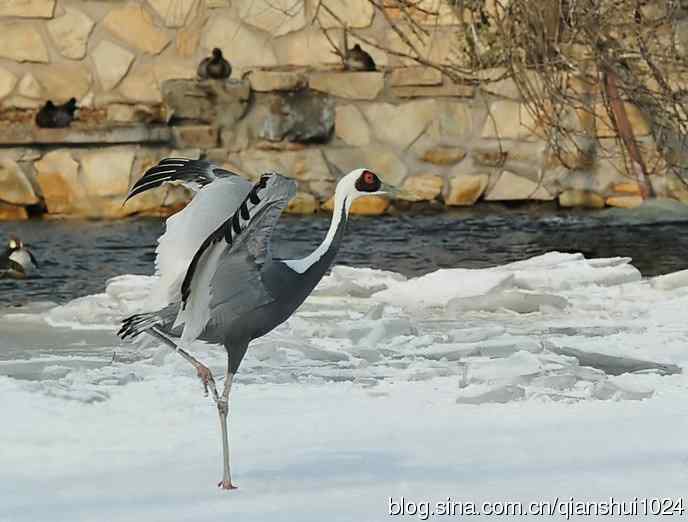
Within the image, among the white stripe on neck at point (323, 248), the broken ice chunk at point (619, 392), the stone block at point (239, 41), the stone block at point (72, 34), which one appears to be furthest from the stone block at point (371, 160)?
the white stripe on neck at point (323, 248)

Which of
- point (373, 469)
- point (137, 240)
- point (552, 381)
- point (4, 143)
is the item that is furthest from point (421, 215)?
point (373, 469)

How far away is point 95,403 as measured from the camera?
16.9ft

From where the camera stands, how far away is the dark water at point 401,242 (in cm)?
946

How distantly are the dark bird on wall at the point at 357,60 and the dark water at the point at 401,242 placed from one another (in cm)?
A: 132

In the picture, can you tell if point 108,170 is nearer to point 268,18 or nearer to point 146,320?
point 268,18

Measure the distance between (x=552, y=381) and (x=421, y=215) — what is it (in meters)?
6.77

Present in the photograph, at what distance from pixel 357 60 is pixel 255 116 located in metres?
0.96

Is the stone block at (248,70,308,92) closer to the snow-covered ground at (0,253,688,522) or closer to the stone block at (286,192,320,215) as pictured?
the stone block at (286,192,320,215)

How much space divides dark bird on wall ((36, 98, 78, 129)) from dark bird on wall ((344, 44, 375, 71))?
2306mm

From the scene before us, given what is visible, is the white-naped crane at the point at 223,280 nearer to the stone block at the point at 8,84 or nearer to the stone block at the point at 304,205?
the stone block at the point at 304,205

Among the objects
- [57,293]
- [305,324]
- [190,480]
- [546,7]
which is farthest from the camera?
[546,7]

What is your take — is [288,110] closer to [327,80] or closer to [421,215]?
[327,80]

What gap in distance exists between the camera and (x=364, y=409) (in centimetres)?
502

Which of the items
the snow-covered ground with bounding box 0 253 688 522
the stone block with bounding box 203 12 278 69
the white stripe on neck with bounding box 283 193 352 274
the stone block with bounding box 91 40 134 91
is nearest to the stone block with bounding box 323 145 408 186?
the stone block with bounding box 203 12 278 69
